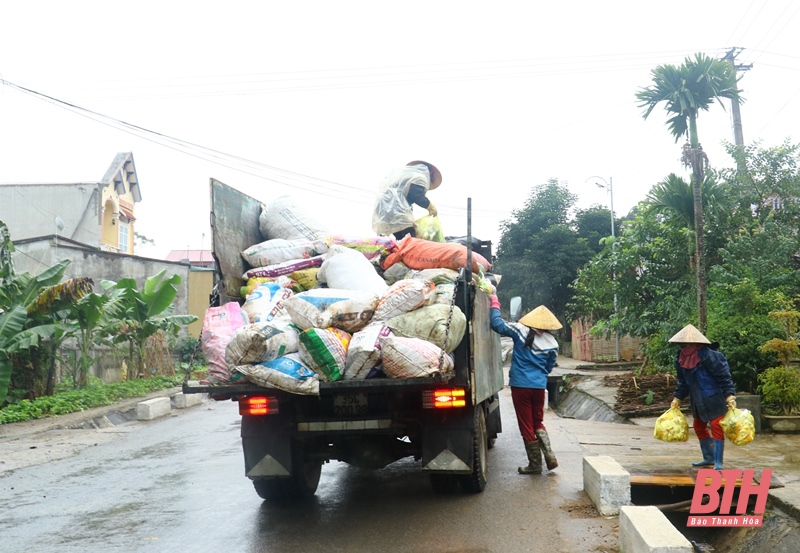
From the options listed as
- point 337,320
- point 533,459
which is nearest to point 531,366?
point 533,459

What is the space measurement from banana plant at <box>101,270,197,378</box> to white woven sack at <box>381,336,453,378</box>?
1275 centimetres

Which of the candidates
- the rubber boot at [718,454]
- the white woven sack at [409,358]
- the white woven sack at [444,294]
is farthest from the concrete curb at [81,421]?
the rubber boot at [718,454]

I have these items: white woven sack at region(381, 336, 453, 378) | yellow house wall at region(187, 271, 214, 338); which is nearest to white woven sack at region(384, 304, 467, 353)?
white woven sack at region(381, 336, 453, 378)

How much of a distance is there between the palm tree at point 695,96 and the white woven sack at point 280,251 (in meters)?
7.06

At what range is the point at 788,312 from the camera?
9812mm

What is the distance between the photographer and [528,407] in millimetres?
7039

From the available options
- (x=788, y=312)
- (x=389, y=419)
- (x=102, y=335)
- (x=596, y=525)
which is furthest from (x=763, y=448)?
(x=102, y=335)

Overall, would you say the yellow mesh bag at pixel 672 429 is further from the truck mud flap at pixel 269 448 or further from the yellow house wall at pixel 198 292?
the yellow house wall at pixel 198 292

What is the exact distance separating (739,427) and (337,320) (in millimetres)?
3922

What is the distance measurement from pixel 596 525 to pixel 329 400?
2.24 m

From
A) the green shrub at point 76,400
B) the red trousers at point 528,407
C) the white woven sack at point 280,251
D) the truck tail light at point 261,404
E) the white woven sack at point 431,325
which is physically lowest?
the green shrub at point 76,400

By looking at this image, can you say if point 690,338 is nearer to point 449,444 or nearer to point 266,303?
point 449,444

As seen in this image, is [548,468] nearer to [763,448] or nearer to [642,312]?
[763,448]

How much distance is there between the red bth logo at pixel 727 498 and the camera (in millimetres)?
5770
